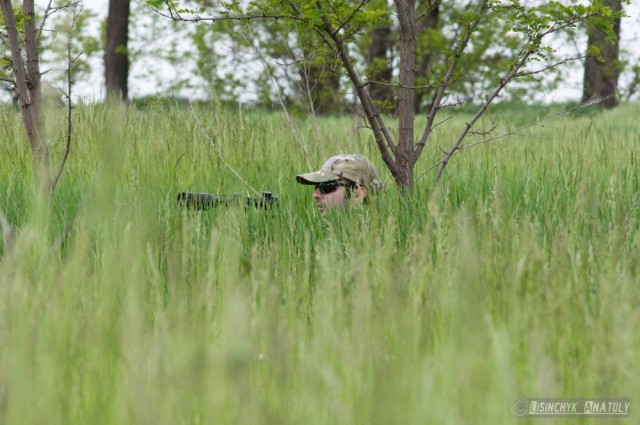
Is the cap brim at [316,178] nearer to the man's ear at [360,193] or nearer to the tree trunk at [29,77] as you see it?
the man's ear at [360,193]

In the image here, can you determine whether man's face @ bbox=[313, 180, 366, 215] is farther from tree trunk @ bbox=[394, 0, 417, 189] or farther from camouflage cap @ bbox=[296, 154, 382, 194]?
tree trunk @ bbox=[394, 0, 417, 189]

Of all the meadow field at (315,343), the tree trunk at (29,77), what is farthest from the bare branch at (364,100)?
the tree trunk at (29,77)

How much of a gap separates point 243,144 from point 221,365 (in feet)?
12.6

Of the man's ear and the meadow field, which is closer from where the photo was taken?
the meadow field

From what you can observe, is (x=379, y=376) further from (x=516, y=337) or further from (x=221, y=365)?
(x=516, y=337)

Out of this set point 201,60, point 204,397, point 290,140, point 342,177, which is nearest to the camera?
point 204,397

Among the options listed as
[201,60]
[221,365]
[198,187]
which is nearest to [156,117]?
[198,187]

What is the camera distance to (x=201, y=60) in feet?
55.8

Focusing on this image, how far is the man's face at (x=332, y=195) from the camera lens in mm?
3742

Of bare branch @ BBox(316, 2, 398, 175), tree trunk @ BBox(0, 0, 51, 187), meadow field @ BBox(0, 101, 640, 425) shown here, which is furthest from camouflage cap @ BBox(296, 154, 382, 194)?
tree trunk @ BBox(0, 0, 51, 187)

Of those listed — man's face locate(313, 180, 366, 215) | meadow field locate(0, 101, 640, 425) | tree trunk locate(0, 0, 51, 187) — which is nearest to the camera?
meadow field locate(0, 101, 640, 425)

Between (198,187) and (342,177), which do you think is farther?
(198,187)

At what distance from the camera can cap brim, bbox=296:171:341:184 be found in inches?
149

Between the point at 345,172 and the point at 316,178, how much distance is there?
171 millimetres
